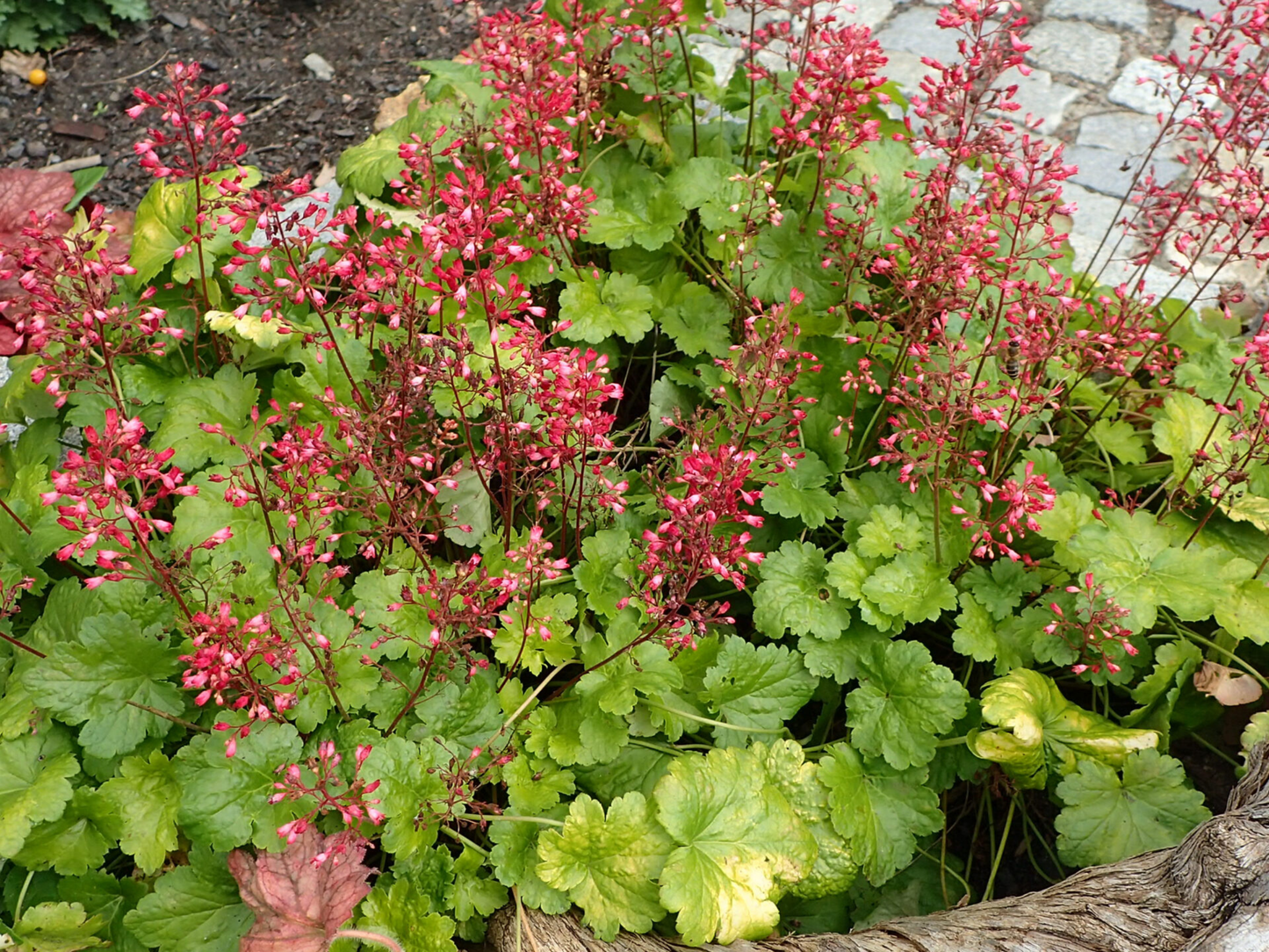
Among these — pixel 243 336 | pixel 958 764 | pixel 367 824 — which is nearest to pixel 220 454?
pixel 243 336

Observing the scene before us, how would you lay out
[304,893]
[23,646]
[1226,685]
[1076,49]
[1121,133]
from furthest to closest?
[1076,49] → [1121,133] → [1226,685] → [23,646] → [304,893]

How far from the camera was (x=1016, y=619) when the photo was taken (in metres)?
2.51

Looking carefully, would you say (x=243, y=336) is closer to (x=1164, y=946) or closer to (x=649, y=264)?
(x=649, y=264)

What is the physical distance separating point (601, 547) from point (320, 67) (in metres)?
3.69

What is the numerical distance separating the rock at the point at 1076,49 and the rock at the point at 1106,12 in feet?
0.24

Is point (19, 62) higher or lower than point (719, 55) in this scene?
lower

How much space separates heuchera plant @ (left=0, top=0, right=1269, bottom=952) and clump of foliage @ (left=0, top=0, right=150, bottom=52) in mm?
2806

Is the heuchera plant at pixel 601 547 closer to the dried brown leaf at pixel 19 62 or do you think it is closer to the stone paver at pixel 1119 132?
the stone paver at pixel 1119 132

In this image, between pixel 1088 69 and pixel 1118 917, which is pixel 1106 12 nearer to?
pixel 1088 69

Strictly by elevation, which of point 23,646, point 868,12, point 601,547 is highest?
point 868,12

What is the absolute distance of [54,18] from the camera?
489 cm

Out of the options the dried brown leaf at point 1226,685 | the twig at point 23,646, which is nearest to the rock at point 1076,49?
the dried brown leaf at point 1226,685

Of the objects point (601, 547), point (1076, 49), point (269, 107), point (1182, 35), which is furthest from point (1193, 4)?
point (601, 547)

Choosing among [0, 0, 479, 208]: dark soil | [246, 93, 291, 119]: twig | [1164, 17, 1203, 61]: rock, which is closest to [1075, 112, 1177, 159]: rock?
[1164, 17, 1203, 61]: rock
